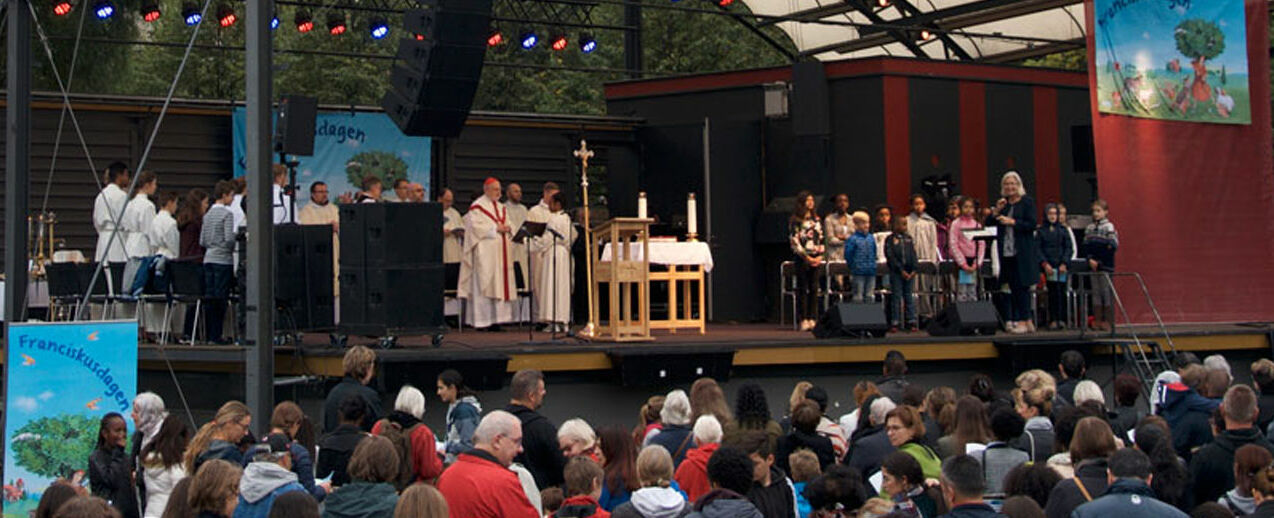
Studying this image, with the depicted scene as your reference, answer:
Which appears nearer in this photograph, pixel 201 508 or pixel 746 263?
pixel 201 508

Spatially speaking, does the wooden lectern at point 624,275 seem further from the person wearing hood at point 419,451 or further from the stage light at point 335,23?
the stage light at point 335,23

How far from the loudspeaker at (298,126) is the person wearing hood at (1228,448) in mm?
7479

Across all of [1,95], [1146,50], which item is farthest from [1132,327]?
[1,95]

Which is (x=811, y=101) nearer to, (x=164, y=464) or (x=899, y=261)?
(x=899, y=261)

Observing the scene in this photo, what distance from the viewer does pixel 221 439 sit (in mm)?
8242

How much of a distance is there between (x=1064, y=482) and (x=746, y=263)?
12.9 metres

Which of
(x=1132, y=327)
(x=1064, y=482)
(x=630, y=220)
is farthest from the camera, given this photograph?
(x=1132, y=327)

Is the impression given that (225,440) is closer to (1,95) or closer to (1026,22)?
(1,95)

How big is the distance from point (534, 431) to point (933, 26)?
18489mm

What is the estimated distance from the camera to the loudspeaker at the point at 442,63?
548 inches

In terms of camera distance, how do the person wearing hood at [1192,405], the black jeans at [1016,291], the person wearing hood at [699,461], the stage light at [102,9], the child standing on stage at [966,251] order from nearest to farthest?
1. the person wearing hood at [699,461]
2. the person wearing hood at [1192,405]
3. the black jeans at [1016,291]
4. the child standing on stage at [966,251]
5. the stage light at [102,9]

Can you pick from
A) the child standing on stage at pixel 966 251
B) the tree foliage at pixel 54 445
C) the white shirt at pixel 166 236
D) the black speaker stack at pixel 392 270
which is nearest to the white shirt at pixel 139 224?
the white shirt at pixel 166 236

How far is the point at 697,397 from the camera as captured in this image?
927 cm

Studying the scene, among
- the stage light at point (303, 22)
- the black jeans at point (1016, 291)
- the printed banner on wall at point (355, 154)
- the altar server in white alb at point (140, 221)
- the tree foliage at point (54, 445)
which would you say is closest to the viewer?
the tree foliage at point (54, 445)
